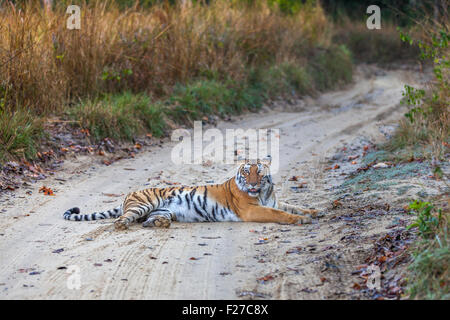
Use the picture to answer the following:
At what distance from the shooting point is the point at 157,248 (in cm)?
553

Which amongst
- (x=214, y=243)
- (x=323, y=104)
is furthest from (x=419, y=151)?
(x=323, y=104)

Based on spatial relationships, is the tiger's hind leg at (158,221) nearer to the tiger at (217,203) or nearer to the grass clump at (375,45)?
the tiger at (217,203)

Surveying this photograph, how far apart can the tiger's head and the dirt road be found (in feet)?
1.49

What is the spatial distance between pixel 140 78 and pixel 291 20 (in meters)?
7.65

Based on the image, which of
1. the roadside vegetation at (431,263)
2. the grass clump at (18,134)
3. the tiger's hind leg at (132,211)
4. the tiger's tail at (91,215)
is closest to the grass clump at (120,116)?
the grass clump at (18,134)

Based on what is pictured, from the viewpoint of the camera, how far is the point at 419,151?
8.69 m

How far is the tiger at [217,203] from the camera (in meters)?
6.55

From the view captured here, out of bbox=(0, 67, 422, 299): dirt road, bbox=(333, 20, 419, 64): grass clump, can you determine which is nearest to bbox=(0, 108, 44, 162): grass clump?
bbox=(0, 67, 422, 299): dirt road

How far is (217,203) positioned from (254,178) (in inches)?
20.8

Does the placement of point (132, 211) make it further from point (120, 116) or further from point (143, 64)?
point (143, 64)

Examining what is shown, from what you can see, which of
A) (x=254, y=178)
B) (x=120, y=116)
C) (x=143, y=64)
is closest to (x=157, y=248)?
(x=254, y=178)

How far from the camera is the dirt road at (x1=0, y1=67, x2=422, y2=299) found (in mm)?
4486

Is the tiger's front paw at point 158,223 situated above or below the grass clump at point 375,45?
below

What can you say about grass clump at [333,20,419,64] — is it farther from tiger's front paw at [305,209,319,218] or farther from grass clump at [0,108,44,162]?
tiger's front paw at [305,209,319,218]
